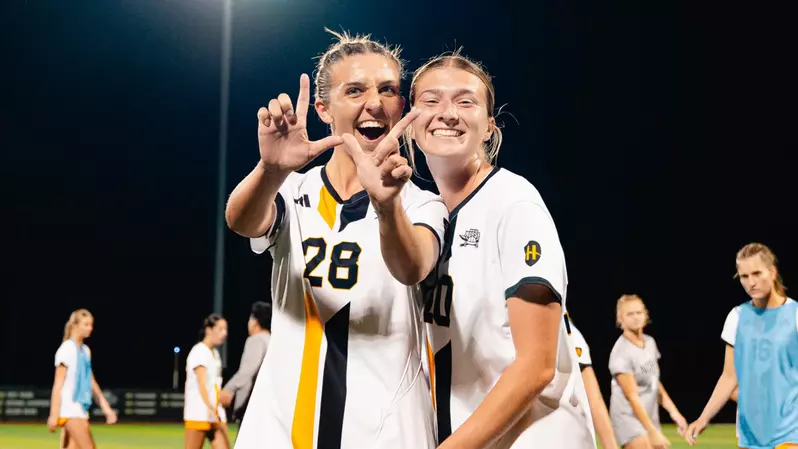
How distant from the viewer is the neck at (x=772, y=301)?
6926 mm

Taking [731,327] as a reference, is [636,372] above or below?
below

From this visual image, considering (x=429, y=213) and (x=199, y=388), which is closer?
(x=429, y=213)

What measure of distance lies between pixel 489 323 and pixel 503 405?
36 centimetres

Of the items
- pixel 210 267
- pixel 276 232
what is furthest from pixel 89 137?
pixel 276 232

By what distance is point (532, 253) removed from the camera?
2705 millimetres

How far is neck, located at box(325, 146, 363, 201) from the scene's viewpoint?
3061mm

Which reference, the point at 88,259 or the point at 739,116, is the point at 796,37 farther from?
the point at 88,259

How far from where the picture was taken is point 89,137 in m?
45.1

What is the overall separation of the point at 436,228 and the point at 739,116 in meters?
39.5

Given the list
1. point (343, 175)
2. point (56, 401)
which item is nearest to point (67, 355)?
point (56, 401)

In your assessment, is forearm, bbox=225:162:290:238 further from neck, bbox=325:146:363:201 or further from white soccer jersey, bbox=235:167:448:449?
neck, bbox=325:146:363:201

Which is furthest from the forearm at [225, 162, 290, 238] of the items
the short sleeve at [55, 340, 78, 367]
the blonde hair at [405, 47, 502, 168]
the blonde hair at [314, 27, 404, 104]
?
the short sleeve at [55, 340, 78, 367]

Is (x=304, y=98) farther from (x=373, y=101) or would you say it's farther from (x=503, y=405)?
(x=503, y=405)

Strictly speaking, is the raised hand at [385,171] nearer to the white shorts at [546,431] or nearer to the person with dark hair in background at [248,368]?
the white shorts at [546,431]
